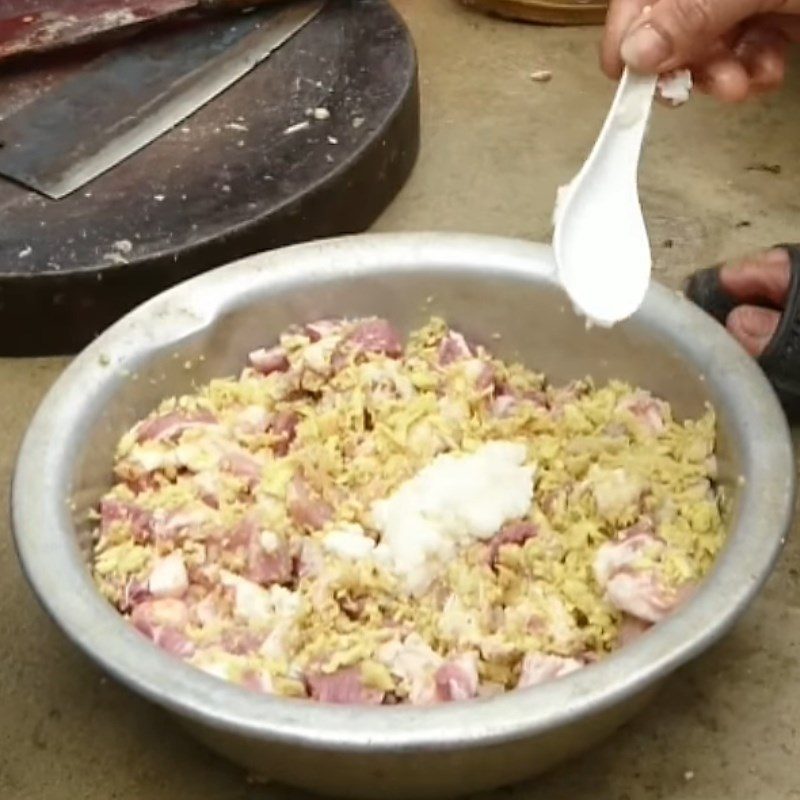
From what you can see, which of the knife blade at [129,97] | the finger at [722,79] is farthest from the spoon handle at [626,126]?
the knife blade at [129,97]

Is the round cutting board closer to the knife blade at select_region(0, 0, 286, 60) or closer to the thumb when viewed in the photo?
the knife blade at select_region(0, 0, 286, 60)

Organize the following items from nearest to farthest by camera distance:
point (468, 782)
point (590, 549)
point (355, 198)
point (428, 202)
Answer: point (468, 782)
point (590, 549)
point (355, 198)
point (428, 202)

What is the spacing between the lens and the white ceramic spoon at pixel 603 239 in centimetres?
110

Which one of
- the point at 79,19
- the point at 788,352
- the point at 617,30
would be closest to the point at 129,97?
the point at 79,19

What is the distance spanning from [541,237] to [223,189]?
401 millimetres

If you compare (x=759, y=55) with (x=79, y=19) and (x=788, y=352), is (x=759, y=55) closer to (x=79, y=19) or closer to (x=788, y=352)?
(x=788, y=352)

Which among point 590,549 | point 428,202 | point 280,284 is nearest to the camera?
point 590,549

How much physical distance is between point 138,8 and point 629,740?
3.86ft

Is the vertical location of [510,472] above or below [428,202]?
above

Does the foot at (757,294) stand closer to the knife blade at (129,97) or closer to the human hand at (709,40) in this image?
the human hand at (709,40)

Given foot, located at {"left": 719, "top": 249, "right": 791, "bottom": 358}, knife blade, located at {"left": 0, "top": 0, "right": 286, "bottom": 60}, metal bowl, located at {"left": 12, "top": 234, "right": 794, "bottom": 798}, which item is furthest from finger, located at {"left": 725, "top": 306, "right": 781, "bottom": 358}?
knife blade, located at {"left": 0, "top": 0, "right": 286, "bottom": 60}

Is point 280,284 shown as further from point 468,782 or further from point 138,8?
point 138,8

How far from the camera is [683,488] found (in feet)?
3.61

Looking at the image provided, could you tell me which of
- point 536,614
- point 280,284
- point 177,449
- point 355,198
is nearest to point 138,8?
point 355,198
